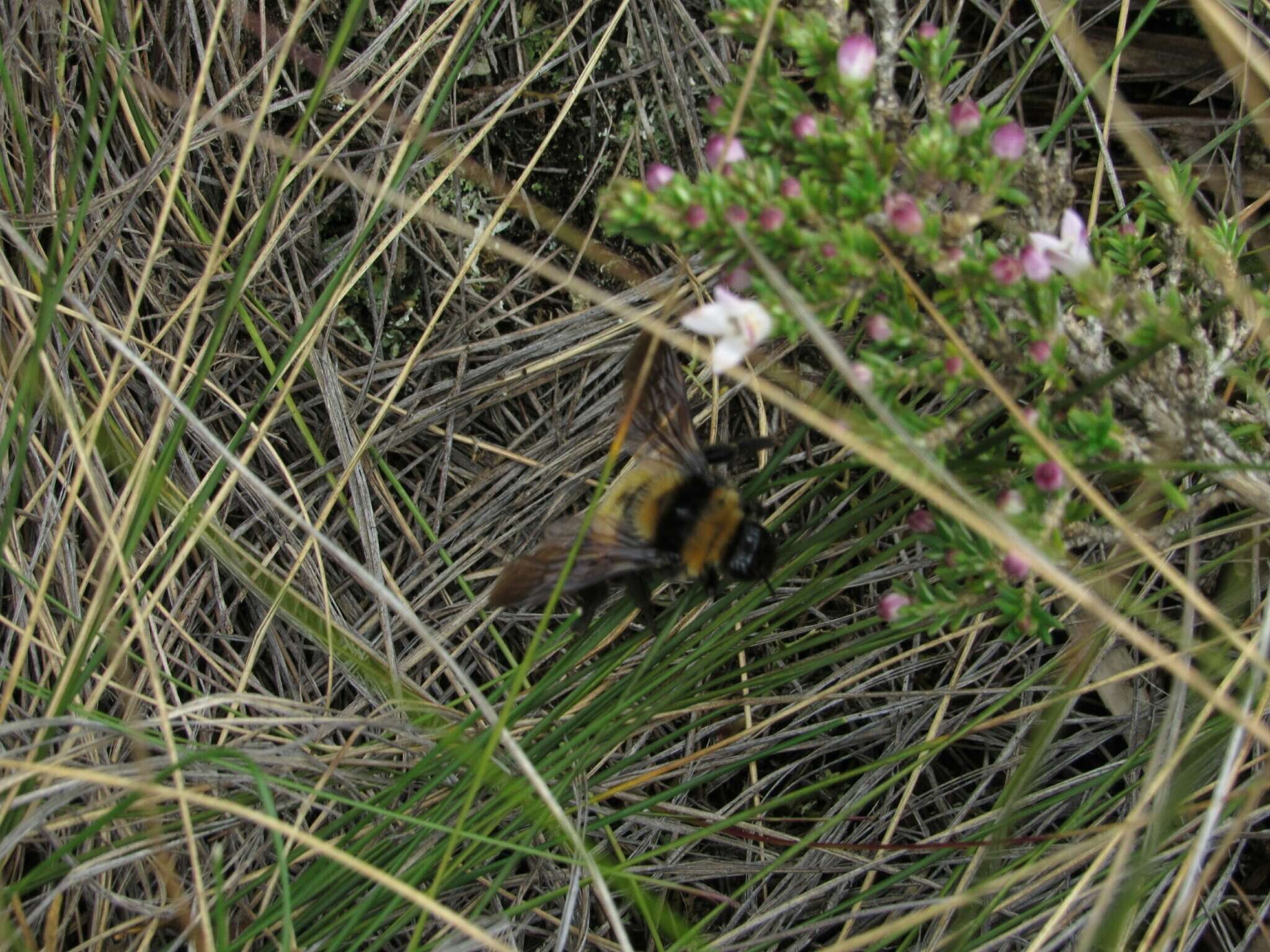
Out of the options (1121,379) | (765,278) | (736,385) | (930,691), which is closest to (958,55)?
(736,385)

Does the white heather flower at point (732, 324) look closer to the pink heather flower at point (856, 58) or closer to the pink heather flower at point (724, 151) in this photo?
the pink heather flower at point (724, 151)

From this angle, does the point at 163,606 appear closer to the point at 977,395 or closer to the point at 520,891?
the point at 520,891

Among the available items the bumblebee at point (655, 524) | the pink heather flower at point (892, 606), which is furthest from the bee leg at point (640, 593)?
the pink heather flower at point (892, 606)

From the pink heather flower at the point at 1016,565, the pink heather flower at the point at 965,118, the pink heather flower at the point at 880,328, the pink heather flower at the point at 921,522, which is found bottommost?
the pink heather flower at the point at 921,522

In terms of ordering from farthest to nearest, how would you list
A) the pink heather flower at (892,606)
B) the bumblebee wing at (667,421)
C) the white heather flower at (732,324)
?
the bumblebee wing at (667,421), the pink heather flower at (892,606), the white heather flower at (732,324)

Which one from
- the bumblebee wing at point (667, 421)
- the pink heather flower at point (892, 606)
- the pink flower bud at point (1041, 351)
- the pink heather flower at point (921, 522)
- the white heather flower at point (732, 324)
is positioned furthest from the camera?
the bumblebee wing at point (667, 421)

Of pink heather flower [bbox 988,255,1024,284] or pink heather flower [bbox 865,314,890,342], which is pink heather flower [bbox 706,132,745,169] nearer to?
pink heather flower [bbox 865,314,890,342]

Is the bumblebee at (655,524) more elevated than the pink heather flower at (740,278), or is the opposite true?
the pink heather flower at (740,278)
